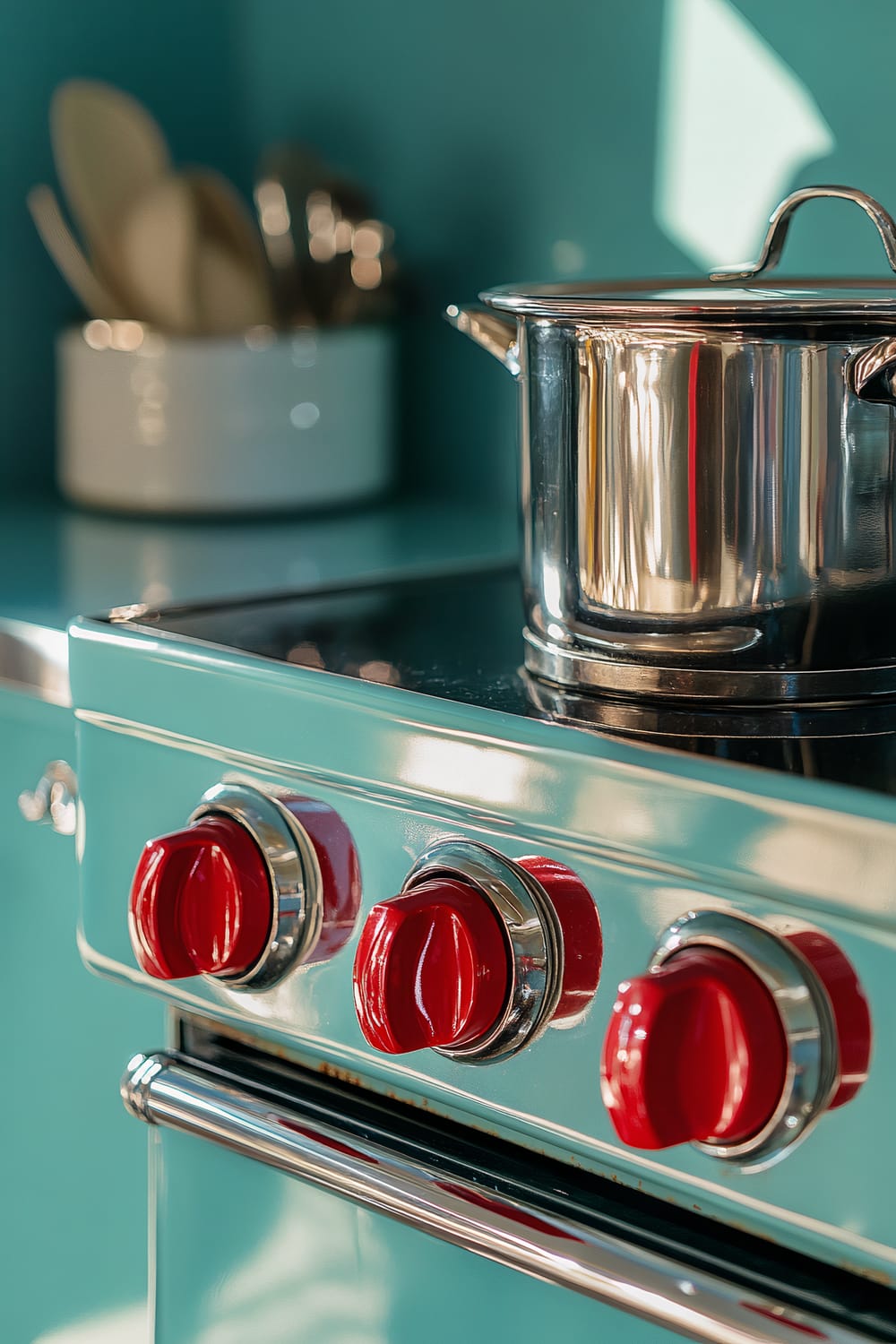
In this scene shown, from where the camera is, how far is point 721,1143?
1.72ft

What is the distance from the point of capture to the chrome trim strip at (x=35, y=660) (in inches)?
32.9

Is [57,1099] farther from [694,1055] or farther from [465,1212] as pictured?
[694,1055]

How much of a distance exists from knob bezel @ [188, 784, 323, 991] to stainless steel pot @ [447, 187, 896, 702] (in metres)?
0.13

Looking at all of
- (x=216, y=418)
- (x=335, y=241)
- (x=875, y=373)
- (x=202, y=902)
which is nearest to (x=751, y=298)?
(x=875, y=373)

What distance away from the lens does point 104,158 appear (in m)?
1.27

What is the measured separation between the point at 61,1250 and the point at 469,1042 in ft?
1.36

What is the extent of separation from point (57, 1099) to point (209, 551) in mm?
397

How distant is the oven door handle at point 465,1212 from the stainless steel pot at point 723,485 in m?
0.21

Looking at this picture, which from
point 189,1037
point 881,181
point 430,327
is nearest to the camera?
point 189,1037

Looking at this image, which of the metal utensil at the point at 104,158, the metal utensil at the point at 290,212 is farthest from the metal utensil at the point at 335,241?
the metal utensil at the point at 104,158

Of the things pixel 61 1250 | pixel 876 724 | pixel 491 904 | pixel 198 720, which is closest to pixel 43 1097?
pixel 61 1250

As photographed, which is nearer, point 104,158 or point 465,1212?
point 465,1212

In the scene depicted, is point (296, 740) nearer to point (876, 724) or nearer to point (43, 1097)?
point (876, 724)

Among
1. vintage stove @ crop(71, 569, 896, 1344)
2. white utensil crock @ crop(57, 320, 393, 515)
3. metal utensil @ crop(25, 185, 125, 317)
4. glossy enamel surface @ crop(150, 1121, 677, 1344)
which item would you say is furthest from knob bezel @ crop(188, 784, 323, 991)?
metal utensil @ crop(25, 185, 125, 317)
